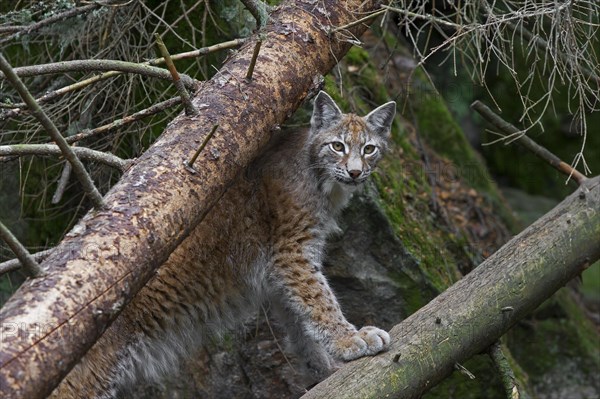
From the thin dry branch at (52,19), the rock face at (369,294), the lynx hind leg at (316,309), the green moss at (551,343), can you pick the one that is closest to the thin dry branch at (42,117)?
the thin dry branch at (52,19)

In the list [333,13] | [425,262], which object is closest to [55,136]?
[333,13]

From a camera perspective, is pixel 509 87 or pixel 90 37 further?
pixel 509 87

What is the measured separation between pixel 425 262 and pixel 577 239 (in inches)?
65.2

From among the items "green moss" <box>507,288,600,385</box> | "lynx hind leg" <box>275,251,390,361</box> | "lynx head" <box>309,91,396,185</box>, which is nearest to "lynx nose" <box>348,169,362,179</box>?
"lynx head" <box>309,91,396,185</box>

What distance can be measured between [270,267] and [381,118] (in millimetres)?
1331

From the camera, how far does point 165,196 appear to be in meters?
4.00

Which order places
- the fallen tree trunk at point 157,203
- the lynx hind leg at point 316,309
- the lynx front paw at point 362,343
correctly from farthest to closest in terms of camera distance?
the lynx hind leg at point 316,309 < the lynx front paw at point 362,343 < the fallen tree trunk at point 157,203

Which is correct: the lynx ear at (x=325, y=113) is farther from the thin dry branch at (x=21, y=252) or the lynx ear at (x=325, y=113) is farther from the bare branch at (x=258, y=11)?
the thin dry branch at (x=21, y=252)

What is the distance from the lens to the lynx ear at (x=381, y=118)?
5875 mm

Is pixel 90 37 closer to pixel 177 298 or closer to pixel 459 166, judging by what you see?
pixel 177 298

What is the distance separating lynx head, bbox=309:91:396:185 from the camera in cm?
558

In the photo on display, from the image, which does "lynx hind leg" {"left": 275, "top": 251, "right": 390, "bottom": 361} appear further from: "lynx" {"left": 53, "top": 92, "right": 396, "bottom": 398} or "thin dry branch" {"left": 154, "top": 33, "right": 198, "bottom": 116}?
"thin dry branch" {"left": 154, "top": 33, "right": 198, "bottom": 116}

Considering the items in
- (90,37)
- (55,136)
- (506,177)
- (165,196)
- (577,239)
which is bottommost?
(506,177)

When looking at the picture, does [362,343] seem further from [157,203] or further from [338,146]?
[157,203]
